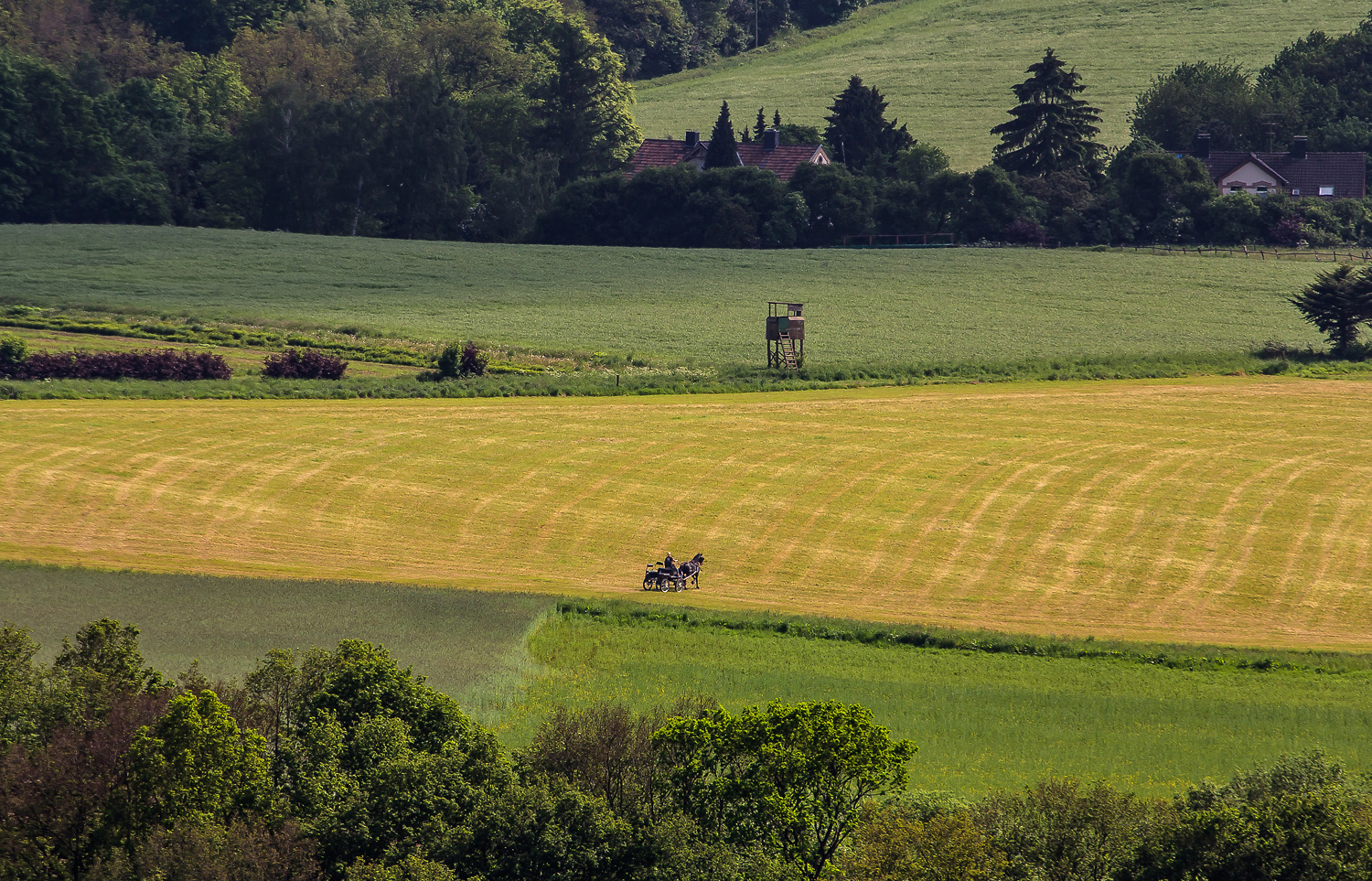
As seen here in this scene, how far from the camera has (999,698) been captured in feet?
90.2

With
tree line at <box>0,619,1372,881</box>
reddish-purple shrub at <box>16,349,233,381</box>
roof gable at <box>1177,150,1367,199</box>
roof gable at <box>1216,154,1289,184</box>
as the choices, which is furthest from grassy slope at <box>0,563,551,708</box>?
roof gable at <box>1177,150,1367,199</box>

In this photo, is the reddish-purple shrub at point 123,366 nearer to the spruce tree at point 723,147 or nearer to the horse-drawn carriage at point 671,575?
the horse-drawn carriage at point 671,575

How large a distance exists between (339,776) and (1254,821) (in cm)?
1219

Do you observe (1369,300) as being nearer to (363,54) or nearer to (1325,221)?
(1325,221)

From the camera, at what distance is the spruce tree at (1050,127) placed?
4656 inches

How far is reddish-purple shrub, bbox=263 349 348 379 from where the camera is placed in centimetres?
5803

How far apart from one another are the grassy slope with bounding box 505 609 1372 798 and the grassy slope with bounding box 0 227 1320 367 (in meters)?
35.9

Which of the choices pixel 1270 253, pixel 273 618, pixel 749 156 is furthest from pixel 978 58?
pixel 273 618

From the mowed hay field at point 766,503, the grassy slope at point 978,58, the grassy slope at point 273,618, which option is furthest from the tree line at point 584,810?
the grassy slope at point 978,58

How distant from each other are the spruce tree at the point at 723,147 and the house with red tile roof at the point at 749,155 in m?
2.04

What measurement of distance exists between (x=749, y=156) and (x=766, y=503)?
86584 millimetres

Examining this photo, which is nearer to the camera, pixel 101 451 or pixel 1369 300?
pixel 101 451

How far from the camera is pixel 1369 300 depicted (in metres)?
67.9

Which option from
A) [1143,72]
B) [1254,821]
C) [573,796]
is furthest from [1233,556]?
[1143,72]
